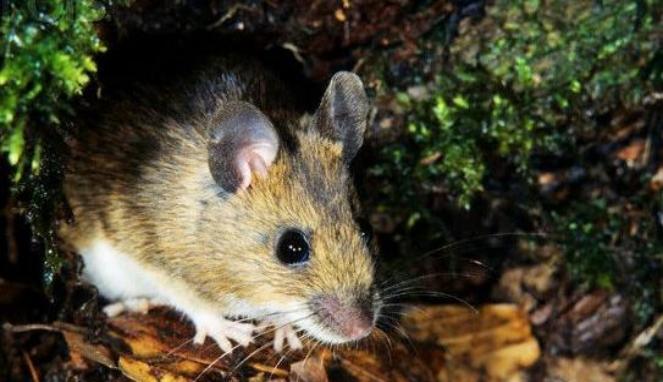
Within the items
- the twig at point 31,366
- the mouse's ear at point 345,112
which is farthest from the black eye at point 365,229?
the twig at point 31,366

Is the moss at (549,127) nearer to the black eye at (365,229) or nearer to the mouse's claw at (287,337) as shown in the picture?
the black eye at (365,229)

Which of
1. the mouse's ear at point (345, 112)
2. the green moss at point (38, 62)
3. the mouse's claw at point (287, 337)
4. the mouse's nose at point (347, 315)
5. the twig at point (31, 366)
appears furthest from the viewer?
the twig at point (31, 366)

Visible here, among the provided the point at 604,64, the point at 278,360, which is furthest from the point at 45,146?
the point at 604,64

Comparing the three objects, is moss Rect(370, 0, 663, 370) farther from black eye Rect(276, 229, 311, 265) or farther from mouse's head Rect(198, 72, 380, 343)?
black eye Rect(276, 229, 311, 265)

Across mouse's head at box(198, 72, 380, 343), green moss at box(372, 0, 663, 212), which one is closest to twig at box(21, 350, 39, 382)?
mouse's head at box(198, 72, 380, 343)

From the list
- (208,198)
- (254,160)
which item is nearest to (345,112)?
(254,160)

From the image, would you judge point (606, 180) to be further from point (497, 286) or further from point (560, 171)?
point (497, 286)
